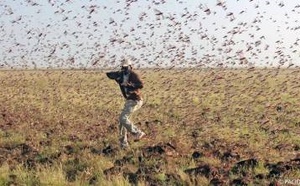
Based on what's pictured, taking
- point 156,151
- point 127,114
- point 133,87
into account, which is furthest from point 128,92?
point 156,151

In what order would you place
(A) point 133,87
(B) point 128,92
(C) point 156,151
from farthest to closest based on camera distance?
1. (B) point 128,92
2. (A) point 133,87
3. (C) point 156,151

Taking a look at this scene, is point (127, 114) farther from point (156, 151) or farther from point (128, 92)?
point (156, 151)


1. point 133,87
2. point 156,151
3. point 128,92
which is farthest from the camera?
point 128,92

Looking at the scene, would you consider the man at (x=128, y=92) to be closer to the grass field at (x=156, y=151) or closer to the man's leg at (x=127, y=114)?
the man's leg at (x=127, y=114)

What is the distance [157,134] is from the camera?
52.7ft

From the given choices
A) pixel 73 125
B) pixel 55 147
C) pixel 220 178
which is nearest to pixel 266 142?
pixel 220 178

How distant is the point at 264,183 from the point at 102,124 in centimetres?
1030

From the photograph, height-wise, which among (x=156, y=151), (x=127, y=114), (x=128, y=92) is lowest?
(x=156, y=151)

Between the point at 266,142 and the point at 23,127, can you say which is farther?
the point at 23,127

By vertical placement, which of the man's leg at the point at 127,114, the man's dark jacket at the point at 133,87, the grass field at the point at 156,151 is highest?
the man's dark jacket at the point at 133,87

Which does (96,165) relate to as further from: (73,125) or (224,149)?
(73,125)

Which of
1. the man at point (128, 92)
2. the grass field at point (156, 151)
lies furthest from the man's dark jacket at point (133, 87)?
the grass field at point (156, 151)

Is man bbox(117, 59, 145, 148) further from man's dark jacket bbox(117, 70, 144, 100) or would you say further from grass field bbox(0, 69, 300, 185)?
grass field bbox(0, 69, 300, 185)

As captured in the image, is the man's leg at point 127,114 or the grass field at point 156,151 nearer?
the grass field at point 156,151
